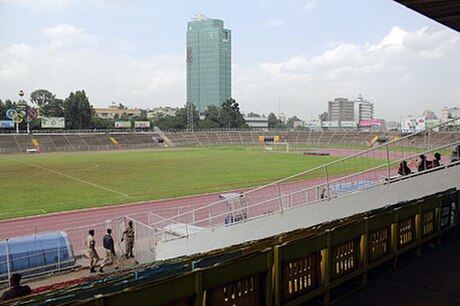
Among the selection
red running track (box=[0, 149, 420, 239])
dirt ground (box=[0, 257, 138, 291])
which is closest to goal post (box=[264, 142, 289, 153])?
red running track (box=[0, 149, 420, 239])

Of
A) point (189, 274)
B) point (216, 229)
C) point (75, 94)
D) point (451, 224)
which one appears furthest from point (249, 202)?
point (75, 94)

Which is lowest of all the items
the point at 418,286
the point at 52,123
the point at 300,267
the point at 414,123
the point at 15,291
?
the point at 15,291

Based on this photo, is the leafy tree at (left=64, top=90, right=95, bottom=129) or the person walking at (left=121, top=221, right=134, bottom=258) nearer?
the person walking at (left=121, top=221, right=134, bottom=258)

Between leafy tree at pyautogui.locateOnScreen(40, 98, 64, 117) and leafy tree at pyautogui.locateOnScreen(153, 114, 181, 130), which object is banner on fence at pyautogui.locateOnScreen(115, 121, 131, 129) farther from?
leafy tree at pyautogui.locateOnScreen(153, 114, 181, 130)

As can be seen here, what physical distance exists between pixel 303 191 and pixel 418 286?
487 cm

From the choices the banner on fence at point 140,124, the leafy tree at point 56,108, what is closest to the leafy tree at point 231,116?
the banner on fence at point 140,124

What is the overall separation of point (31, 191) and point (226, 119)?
372 feet

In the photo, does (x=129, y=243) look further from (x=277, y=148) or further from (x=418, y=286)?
(x=277, y=148)

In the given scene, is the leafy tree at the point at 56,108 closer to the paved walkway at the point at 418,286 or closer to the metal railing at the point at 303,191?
the metal railing at the point at 303,191

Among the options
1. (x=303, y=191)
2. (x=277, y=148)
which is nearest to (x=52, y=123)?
(x=277, y=148)

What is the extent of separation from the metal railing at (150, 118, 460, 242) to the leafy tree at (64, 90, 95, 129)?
82.8 m

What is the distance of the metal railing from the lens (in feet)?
31.5

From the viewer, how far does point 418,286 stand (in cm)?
607

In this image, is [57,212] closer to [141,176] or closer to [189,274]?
[141,176]
